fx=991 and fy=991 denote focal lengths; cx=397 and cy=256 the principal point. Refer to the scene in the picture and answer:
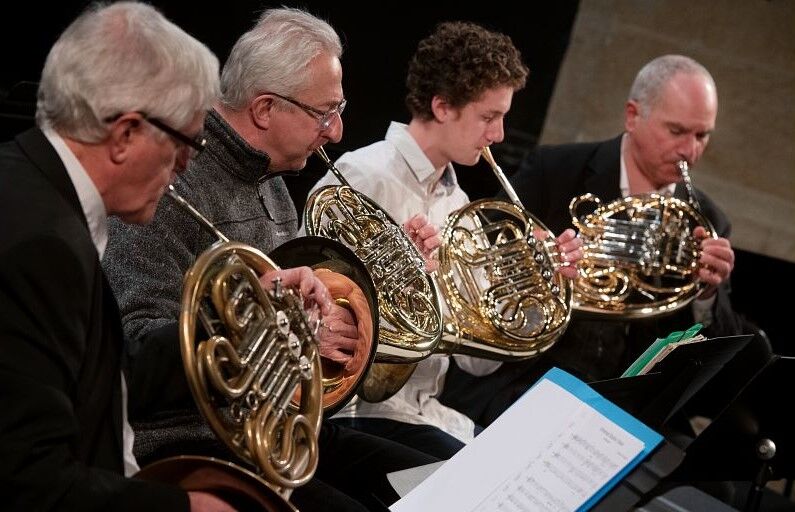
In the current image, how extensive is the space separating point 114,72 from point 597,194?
2.33m

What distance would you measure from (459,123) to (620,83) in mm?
2286

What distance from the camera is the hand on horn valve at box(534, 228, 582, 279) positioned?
2.96 metres

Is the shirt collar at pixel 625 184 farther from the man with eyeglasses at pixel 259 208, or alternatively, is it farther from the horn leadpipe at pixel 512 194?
the man with eyeglasses at pixel 259 208

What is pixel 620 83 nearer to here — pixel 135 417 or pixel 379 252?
pixel 379 252

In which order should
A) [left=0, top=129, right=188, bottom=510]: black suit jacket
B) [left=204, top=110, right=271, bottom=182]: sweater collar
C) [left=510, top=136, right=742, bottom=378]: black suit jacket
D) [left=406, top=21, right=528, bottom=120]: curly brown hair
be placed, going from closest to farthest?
[left=0, top=129, right=188, bottom=510]: black suit jacket, [left=204, top=110, right=271, bottom=182]: sweater collar, [left=406, top=21, right=528, bottom=120]: curly brown hair, [left=510, top=136, right=742, bottom=378]: black suit jacket

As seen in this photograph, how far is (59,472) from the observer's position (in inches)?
53.2

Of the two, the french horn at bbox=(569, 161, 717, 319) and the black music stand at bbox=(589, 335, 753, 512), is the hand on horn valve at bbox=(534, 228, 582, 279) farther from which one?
the black music stand at bbox=(589, 335, 753, 512)

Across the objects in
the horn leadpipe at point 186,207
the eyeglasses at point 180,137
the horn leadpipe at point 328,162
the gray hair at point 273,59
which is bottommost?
the horn leadpipe at point 328,162

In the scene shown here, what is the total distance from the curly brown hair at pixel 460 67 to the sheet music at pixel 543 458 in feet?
4.14

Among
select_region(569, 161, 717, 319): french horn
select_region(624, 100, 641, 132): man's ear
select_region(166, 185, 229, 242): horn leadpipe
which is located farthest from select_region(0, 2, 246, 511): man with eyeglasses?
select_region(624, 100, 641, 132): man's ear

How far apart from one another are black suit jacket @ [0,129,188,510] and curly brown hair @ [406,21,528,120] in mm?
1628

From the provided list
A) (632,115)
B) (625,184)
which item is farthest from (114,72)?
(632,115)

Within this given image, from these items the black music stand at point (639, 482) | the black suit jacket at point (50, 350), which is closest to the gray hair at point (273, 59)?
the black suit jacket at point (50, 350)

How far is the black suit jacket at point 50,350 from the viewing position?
1325 millimetres
